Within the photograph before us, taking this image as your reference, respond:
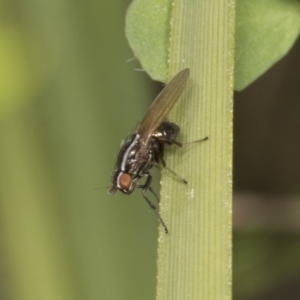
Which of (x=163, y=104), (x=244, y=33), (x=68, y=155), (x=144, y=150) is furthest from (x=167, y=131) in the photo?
(x=68, y=155)

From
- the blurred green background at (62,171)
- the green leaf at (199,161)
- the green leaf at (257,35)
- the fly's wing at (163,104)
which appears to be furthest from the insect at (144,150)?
the blurred green background at (62,171)

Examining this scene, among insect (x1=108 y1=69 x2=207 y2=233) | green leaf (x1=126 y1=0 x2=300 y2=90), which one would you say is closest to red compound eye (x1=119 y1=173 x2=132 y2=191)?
insect (x1=108 y1=69 x2=207 y2=233)

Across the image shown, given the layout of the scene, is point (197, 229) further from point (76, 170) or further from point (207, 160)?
point (76, 170)

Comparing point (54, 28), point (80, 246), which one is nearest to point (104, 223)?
point (80, 246)

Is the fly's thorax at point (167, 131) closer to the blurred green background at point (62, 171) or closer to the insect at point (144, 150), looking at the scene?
the insect at point (144, 150)

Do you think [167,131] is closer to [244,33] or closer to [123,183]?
[123,183]
